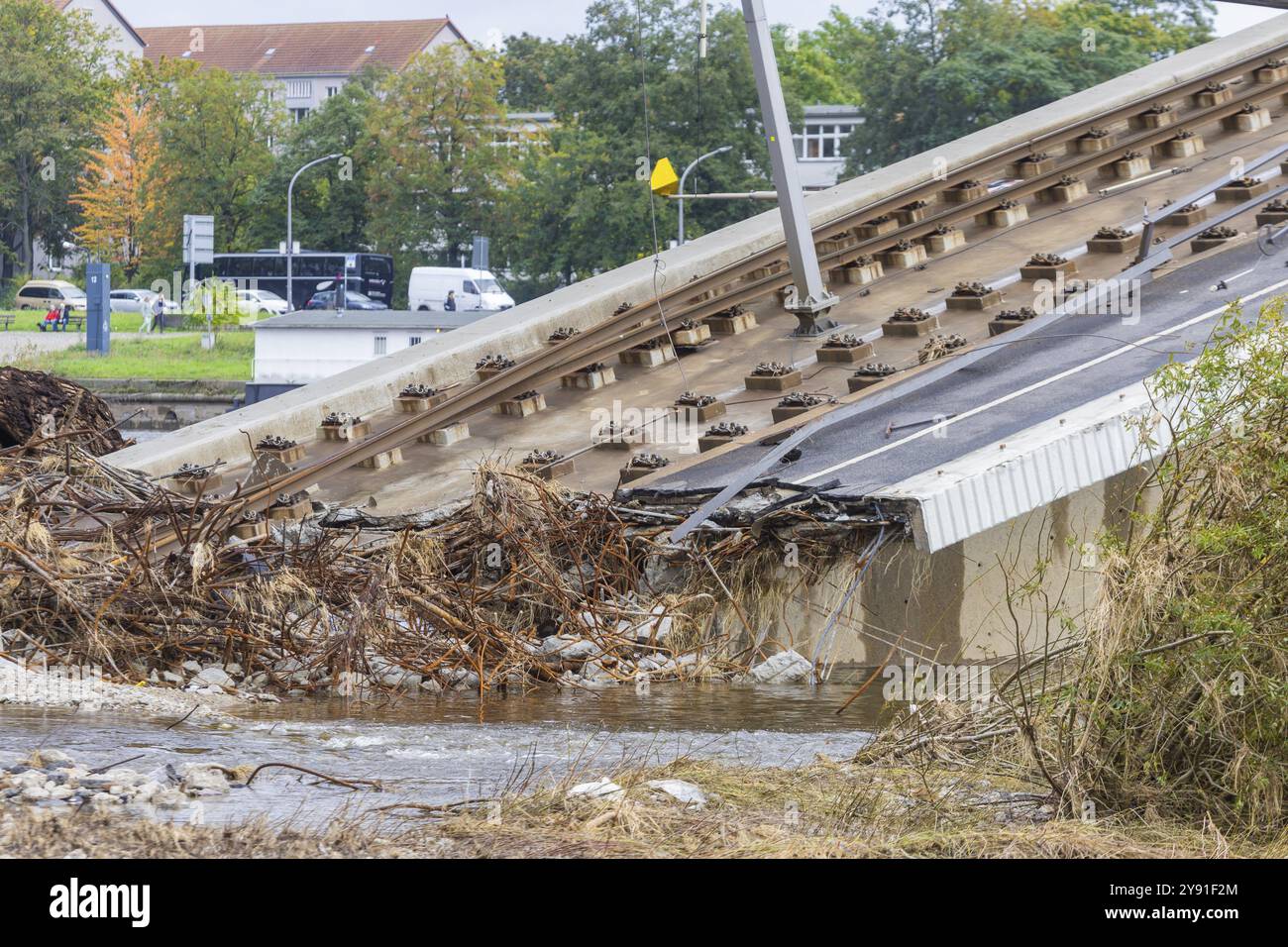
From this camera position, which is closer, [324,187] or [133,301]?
[133,301]

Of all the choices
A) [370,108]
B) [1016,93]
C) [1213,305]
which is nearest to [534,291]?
[370,108]

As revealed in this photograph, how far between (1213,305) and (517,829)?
28.0 feet

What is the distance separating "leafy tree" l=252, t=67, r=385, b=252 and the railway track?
56.6 meters

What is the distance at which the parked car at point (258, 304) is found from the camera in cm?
6347

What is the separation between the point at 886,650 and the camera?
9.65 metres

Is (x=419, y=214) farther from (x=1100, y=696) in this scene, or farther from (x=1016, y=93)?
(x=1100, y=696)

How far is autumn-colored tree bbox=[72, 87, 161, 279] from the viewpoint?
238 feet

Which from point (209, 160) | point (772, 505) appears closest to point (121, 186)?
point (209, 160)

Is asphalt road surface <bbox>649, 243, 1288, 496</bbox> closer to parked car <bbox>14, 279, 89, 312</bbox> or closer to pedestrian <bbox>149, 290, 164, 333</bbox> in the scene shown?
pedestrian <bbox>149, 290, 164, 333</bbox>

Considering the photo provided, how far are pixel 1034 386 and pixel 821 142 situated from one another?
95829 mm

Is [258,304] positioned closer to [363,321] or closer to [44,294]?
[44,294]

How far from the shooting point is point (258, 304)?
6406cm

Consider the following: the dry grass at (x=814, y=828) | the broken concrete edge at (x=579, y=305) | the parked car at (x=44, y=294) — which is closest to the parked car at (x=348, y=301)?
the parked car at (x=44, y=294)

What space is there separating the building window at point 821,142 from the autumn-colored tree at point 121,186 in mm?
43675
